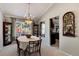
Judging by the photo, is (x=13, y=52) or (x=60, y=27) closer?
(x=13, y=52)

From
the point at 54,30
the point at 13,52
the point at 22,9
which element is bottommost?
the point at 13,52

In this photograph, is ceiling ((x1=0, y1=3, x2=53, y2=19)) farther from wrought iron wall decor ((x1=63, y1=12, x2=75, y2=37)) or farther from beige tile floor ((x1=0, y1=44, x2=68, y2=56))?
beige tile floor ((x1=0, y1=44, x2=68, y2=56))

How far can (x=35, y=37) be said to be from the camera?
277 centimetres

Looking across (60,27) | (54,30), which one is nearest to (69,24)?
(60,27)

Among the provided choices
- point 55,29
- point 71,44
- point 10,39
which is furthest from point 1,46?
point 71,44

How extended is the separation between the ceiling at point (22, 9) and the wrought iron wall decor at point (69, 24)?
24.4 inches

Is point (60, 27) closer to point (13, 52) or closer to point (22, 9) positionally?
point (22, 9)

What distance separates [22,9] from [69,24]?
1210mm

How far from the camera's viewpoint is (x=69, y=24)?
2822mm

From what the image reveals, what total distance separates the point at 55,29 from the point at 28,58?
0.97 meters

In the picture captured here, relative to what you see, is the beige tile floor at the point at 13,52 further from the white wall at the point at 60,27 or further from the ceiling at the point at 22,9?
the ceiling at the point at 22,9

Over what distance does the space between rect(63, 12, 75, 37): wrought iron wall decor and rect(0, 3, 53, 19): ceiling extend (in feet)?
2.04

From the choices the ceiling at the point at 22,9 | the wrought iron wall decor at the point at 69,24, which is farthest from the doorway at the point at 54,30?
the ceiling at the point at 22,9

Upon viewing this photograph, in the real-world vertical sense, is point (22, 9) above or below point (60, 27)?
above
